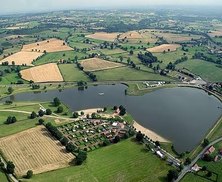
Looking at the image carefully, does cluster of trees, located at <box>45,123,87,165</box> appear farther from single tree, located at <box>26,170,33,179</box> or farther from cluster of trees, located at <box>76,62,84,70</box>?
cluster of trees, located at <box>76,62,84,70</box>

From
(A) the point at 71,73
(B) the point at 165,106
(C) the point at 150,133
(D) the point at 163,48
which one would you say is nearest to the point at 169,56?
(D) the point at 163,48

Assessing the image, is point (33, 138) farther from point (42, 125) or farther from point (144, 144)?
point (144, 144)

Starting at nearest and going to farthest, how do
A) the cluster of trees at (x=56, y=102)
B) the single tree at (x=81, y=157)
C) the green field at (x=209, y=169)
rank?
the green field at (x=209, y=169) → the single tree at (x=81, y=157) → the cluster of trees at (x=56, y=102)

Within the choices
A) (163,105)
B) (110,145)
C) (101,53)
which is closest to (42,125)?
(110,145)

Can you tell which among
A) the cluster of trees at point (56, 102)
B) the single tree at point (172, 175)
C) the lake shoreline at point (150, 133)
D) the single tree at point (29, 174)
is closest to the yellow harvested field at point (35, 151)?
the single tree at point (29, 174)

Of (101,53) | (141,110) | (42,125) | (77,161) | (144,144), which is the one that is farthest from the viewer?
(101,53)

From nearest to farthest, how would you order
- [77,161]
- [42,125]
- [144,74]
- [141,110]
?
1. [77,161]
2. [42,125]
3. [141,110]
4. [144,74]

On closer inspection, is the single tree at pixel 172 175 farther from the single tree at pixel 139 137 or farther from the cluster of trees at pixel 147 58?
Answer: the cluster of trees at pixel 147 58
